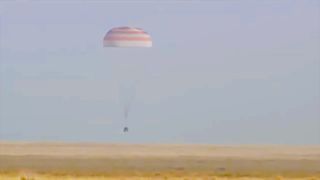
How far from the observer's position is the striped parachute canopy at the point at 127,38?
7531 cm

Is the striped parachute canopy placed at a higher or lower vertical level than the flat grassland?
→ higher

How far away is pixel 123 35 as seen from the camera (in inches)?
2987

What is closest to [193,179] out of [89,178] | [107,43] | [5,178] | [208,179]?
[208,179]

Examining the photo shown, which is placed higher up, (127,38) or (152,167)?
(127,38)

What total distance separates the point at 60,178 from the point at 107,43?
51.6ft

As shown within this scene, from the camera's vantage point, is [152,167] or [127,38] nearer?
[127,38]

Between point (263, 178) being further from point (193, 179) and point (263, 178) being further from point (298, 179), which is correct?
point (193, 179)

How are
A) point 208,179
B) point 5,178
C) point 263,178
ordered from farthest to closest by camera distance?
1. point 263,178
2. point 208,179
3. point 5,178

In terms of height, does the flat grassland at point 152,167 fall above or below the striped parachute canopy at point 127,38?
below

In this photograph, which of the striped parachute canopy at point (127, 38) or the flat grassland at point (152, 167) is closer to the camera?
the flat grassland at point (152, 167)

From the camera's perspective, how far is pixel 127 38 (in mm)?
75812

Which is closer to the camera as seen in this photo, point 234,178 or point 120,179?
point 120,179

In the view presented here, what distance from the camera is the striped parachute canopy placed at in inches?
2965

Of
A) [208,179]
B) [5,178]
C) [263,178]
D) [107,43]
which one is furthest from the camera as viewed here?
[107,43]
